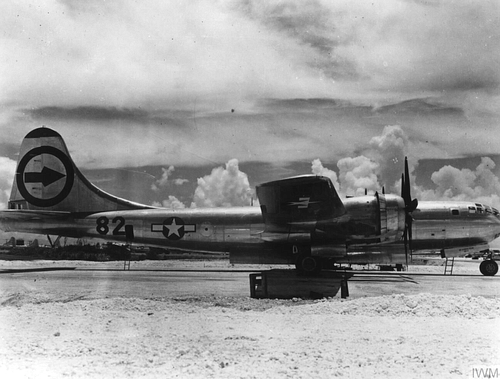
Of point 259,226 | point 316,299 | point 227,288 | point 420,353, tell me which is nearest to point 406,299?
point 316,299

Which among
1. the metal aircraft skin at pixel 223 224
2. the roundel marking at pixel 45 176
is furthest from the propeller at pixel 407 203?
the roundel marking at pixel 45 176

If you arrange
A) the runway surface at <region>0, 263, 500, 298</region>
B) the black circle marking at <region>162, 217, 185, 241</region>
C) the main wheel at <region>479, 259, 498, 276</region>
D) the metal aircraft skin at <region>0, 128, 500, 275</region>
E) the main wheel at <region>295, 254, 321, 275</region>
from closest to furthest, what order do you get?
the runway surface at <region>0, 263, 500, 298</region> → the main wheel at <region>295, 254, 321, 275</region> → the metal aircraft skin at <region>0, 128, 500, 275</region> → the black circle marking at <region>162, 217, 185, 241</region> → the main wheel at <region>479, 259, 498, 276</region>

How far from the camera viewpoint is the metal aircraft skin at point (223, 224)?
16.5 m

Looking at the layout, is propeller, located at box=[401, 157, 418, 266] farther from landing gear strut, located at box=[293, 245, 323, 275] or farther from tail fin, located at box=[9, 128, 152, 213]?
tail fin, located at box=[9, 128, 152, 213]

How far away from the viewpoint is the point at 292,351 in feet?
21.3

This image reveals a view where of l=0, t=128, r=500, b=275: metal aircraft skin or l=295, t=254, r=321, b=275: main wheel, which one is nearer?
l=295, t=254, r=321, b=275: main wheel

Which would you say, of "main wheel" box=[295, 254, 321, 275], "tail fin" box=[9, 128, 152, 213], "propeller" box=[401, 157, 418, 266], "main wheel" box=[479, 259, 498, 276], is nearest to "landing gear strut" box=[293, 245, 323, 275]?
"main wheel" box=[295, 254, 321, 275]

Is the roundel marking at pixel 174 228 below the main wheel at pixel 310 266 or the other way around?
the other way around

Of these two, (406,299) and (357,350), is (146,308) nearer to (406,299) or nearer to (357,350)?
(357,350)

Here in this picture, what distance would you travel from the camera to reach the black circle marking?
18.3 m

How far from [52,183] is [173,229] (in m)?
5.82

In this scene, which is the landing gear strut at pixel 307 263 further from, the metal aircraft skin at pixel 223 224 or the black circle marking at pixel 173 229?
the black circle marking at pixel 173 229

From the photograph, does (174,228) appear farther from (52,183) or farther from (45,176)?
(45,176)

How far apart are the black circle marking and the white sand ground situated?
310 inches
